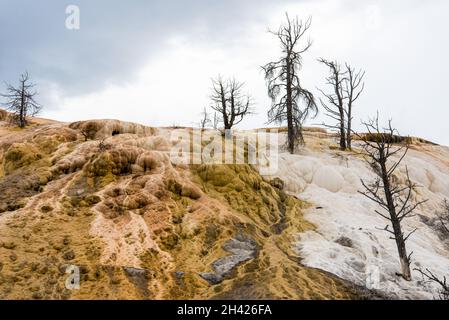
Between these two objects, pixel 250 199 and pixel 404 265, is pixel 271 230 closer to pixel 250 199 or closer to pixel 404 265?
pixel 250 199

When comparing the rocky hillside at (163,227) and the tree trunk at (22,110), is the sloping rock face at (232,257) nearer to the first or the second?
the rocky hillside at (163,227)

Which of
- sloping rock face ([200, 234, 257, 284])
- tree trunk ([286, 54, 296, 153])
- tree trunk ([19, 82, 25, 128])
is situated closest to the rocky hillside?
sloping rock face ([200, 234, 257, 284])

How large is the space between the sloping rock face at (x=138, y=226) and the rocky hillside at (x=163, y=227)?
44 millimetres

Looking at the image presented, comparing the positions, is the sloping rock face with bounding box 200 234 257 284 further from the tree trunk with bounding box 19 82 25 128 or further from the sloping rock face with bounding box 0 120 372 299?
the tree trunk with bounding box 19 82 25 128

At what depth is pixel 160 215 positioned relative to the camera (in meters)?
13.3

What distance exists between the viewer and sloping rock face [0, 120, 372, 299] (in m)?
10.1

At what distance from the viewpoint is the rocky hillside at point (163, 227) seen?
33.7 ft

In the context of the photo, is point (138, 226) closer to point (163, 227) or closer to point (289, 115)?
point (163, 227)

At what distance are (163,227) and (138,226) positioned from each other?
828 millimetres

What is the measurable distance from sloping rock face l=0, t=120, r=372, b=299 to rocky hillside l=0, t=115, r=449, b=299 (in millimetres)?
44

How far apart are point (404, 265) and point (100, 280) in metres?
9.71

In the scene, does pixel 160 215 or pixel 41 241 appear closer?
pixel 41 241

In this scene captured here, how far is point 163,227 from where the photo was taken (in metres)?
12.8
